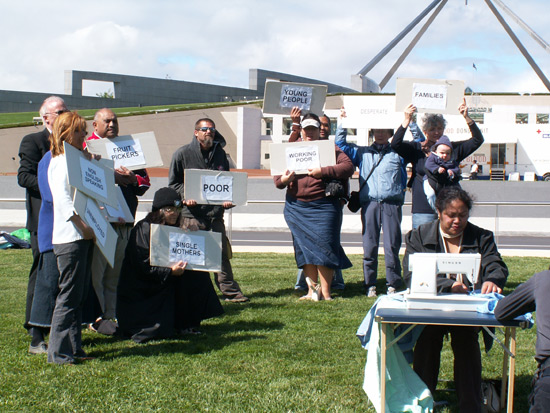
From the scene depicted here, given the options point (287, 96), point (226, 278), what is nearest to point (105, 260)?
point (226, 278)

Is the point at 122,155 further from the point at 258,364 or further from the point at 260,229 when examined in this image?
the point at 260,229

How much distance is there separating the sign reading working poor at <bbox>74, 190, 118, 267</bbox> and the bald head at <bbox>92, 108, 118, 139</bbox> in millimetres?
1383

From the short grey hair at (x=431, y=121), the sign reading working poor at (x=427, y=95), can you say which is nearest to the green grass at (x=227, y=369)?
the short grey hair at (x=431, y=121)

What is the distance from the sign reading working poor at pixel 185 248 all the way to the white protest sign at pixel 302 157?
6.08ft

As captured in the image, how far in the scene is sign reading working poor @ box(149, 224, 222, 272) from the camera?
222 inches

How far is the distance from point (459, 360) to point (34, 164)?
3.59 metres

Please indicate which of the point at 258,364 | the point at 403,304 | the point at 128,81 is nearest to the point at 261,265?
the point at 258,364

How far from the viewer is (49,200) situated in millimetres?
4965

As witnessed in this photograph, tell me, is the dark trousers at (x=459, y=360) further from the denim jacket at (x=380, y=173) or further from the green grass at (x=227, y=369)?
the denim jacket at (x=380, y=173)

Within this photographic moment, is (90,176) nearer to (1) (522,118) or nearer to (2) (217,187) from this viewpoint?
(2) (217,187)

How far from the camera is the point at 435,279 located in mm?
3965

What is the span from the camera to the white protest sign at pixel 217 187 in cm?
707

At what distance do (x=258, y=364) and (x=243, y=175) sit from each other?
2682 millimetres

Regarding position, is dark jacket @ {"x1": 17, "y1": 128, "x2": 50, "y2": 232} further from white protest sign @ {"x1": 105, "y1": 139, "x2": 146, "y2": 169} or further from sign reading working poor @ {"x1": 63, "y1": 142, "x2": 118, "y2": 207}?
white protest sign @ {"x1": 105, "y1": 139, "x2": 146, "y2": 169}
